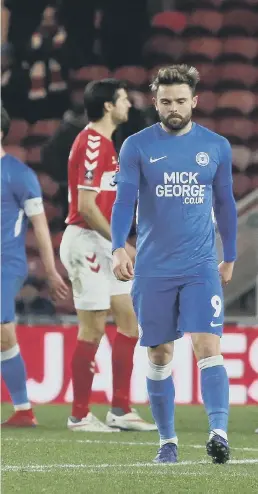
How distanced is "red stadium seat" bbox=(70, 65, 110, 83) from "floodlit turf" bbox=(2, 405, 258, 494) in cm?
514

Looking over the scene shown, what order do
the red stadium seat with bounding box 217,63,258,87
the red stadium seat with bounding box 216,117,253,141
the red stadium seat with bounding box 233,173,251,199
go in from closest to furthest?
1. the red stadium seat with bounding box 233,173,251,199
2. the red stadium seat with bounding box 216,117,253,141
3. the red stadium seat with bounding box 217,63,258,87

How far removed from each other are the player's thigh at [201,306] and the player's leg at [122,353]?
5.65ft

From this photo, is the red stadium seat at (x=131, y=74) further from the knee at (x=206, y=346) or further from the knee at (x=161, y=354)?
the knee at (x=206, y=346)

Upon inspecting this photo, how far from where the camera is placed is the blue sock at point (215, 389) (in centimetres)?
462

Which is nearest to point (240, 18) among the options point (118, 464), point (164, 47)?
point (164, 47)

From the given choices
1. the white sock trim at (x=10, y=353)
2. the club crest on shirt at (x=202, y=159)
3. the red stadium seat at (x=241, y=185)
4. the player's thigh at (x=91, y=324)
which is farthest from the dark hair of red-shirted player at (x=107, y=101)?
the red stadium seat at (x=241, y=185)

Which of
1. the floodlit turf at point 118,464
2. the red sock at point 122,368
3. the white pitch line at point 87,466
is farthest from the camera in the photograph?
the red sock at point 122,368

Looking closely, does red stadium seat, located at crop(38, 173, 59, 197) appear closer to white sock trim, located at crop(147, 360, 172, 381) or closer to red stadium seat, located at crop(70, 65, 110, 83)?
red stadium seat, located at crop(70, 65, 110, 83)

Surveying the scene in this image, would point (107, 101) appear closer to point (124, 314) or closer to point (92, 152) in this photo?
point (92, 152)

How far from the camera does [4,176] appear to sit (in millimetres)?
6422

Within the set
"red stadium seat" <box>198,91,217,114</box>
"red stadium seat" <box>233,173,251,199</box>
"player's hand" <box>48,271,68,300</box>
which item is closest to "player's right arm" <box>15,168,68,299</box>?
"player's hand" <box>48,271,68,300</box>

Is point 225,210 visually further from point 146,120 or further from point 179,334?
point 146,120

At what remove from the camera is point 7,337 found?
648 centimetres

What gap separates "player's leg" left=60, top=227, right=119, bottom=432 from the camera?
21.1ft
